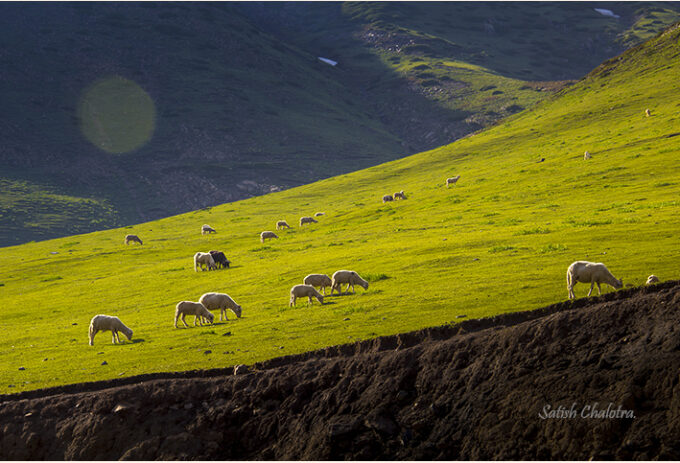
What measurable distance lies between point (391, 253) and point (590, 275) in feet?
57.4

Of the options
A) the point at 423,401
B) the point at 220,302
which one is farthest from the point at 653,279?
the point at 220,302

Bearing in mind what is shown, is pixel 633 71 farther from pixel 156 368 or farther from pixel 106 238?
pixel 156 368

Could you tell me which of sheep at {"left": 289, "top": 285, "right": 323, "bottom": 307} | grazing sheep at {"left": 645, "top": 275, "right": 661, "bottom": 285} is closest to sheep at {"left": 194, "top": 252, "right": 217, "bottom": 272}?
sheep at {"left": 289, "top": 285, "right": 323, "bottom": 307}

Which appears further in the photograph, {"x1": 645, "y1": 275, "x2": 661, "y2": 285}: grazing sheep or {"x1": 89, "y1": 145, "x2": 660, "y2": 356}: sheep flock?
{"x1": 89, "y1": 145, "x2": 660, "y2": 356}: sheep flock

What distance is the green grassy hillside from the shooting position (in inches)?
1033

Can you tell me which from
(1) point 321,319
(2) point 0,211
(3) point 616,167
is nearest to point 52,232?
(2) point 0,211

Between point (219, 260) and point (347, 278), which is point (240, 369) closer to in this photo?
point (347, 278)

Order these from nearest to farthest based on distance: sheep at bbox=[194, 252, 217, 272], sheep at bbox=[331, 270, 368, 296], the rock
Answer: the rock < sheep at bbox=[331, 270, 368, 296] < sheep at bbox=[194, 252, 217, 272]

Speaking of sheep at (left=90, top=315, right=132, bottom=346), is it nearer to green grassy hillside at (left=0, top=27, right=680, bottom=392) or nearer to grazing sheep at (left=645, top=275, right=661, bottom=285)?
green grassy hillside at (left=0, top=27, right=680, bottom=392)

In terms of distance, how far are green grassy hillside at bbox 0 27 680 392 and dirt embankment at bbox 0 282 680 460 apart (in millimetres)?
2108

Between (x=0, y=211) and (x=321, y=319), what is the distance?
5905 inches

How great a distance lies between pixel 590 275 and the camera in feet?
82.0

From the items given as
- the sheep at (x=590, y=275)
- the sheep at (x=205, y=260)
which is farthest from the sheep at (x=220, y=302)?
the sheep at (x=205, y=260)

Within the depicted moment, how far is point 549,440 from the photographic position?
1750 centimetres
